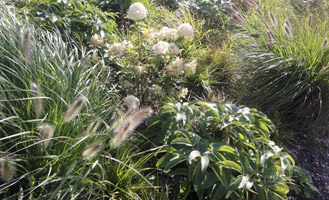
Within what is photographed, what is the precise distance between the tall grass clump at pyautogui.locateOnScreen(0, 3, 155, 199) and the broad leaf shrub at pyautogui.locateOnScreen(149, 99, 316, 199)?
0.24m

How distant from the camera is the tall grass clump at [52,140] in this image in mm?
1854

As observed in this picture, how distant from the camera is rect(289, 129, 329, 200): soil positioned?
3.20m

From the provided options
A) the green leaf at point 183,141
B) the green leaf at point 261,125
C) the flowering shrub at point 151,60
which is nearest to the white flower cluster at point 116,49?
the flowering shrub at point 151,60

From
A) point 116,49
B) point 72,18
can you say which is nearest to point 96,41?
point 116,49

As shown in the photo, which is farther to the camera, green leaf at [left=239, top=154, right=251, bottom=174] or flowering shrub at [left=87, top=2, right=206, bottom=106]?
flowering shrub at [left=87, top=2, right=206, bottom=106]

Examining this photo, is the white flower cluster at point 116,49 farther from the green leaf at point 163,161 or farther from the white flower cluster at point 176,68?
the green leaf at point 163,161

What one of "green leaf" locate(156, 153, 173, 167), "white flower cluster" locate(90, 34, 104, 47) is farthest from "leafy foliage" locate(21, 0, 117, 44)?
"green leaf" locate(156, 153, 173, 167)

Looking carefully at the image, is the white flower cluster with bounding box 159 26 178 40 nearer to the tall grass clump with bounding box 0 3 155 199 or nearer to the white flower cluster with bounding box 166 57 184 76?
the white flower cluster with bounding box 166 57 184 76

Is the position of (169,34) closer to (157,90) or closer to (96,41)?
(157,90)

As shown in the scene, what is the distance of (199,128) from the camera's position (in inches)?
108

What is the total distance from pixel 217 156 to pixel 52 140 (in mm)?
1066

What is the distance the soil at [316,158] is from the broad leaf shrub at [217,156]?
91 centimetres

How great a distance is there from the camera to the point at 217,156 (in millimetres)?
2203

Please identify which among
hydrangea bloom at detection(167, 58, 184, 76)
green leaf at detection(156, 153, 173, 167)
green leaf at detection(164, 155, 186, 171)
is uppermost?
hydrangea bloom at detection(167, 58, 184, 76)
